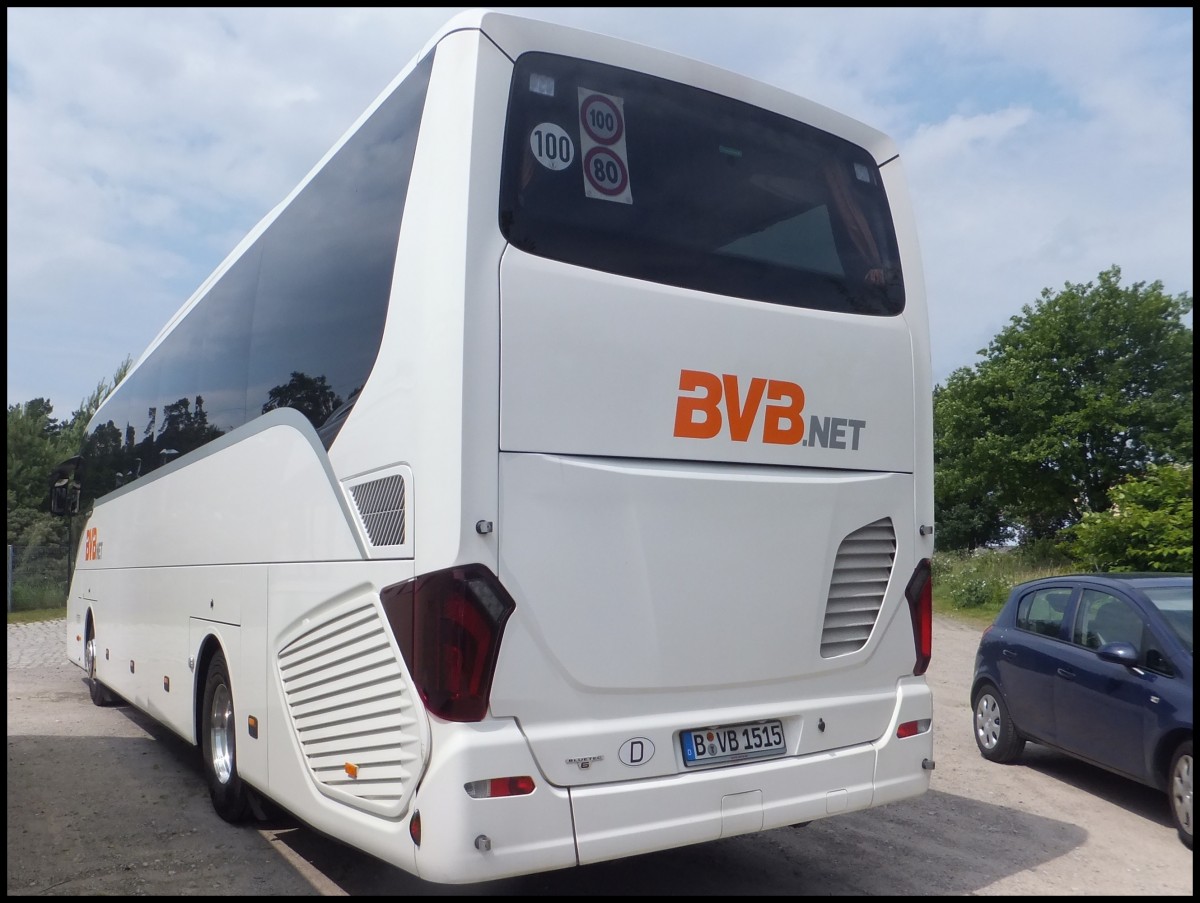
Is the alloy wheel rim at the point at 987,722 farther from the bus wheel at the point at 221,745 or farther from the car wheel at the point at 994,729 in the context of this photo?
the bus wheel at the point at 221,745

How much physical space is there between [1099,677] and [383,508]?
17.7 feet

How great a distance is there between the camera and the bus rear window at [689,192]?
460 cm

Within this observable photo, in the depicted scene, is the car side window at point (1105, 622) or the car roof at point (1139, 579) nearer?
the car side window at point (1105, 622)

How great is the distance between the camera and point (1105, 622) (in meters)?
7.79

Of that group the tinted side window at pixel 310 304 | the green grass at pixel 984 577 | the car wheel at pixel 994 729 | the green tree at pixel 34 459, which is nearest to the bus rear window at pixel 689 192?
Result: the tinted side window at pixel 310 304

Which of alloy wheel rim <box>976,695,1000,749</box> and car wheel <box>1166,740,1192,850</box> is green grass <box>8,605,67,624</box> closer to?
alloy wheel rim <box>976,695,1000,749</box>

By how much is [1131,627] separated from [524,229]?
5384 millimetres

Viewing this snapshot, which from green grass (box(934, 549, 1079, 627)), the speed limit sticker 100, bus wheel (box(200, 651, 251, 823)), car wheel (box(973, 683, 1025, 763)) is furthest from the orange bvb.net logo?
green grass (box(934, 549, 1079, 627))

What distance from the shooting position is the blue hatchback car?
677 centimetres

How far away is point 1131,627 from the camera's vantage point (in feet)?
24.4

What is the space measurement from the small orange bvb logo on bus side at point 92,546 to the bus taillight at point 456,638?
879cm

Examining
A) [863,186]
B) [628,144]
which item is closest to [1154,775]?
[863,186]

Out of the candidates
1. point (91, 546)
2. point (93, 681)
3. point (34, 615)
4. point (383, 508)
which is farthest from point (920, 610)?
point (34, 615)

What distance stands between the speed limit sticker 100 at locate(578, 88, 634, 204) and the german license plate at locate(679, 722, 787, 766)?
2.37 m
